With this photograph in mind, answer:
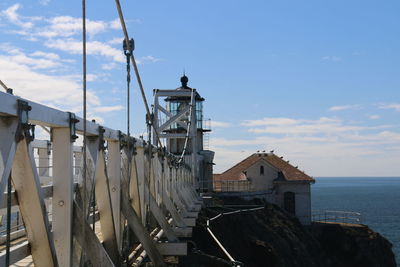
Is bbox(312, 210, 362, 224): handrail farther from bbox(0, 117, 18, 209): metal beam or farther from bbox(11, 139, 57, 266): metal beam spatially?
bbox(0, 117, 18, 209): metal beam

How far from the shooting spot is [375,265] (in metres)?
38.7

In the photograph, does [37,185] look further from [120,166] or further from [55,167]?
[120,166]

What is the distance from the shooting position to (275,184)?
4197 centimetres

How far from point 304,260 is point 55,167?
2739 cm

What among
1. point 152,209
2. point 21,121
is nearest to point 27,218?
point 21,121

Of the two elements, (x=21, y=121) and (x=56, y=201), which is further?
(x=56, y=201)

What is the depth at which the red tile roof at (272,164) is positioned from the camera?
138ft

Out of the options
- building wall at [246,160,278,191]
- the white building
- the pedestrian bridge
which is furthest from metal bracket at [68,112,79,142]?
building wall at [246,160,278,191]

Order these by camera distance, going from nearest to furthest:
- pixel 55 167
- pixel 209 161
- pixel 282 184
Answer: pixel 55 167 → pixel 209 161 → pixel 282 184

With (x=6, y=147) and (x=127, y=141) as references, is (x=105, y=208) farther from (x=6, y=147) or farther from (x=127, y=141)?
(x=6, y=147)

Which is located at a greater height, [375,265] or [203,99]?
[203,99]

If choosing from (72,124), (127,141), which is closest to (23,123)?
Answer: (72,124)

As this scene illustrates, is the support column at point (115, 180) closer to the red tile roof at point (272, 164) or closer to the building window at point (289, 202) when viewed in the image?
the red tile roof at point (272, 164)

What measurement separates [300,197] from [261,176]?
3.45 m
